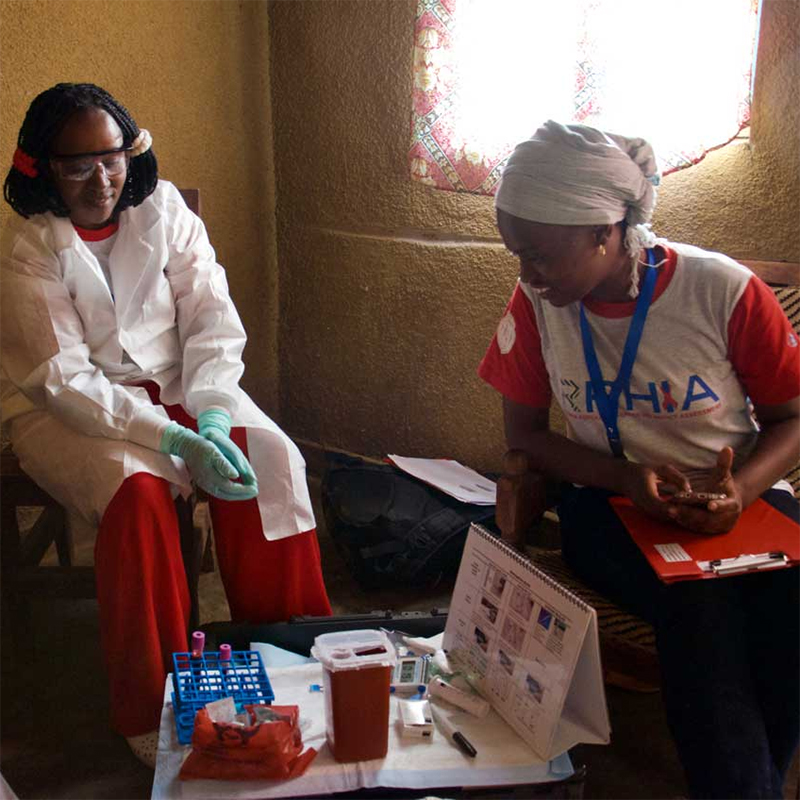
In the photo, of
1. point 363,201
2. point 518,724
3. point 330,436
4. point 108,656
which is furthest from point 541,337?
point 330,436

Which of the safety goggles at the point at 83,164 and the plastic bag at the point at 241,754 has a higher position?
the safety goggles at the point at 83,164

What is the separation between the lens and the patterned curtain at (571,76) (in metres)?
2.15

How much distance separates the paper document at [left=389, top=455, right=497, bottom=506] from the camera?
246 cm

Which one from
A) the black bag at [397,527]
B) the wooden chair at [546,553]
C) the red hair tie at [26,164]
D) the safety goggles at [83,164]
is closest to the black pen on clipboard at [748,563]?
the wooden chair at [546,553]

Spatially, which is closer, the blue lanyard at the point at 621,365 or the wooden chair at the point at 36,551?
the blue lanyard at the point at 621,365

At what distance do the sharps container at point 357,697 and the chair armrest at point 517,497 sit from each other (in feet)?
1.17

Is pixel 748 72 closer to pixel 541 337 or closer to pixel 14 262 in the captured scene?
pixel 541 337

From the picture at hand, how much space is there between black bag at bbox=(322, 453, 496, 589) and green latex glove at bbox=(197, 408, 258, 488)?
543 millimetres

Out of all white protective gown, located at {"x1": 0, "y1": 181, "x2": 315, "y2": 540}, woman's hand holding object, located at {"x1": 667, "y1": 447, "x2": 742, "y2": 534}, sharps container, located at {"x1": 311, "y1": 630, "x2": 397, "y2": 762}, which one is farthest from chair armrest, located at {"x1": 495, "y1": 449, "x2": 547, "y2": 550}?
white protective gown, located at {"x1": 0, "y1": 181, "x2": 315, "y2": 540}

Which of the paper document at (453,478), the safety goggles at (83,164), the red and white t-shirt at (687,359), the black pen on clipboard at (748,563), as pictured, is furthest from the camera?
the paper document at (453,478)

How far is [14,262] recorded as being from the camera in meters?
1.89

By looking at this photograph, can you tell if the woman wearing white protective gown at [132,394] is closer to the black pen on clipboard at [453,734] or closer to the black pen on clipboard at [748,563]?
the black pen on clipboard at [453,734]

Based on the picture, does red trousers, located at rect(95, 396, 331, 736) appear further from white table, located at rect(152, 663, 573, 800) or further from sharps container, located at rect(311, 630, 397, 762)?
sharps container, located at rect(311, 630, 397, 762)

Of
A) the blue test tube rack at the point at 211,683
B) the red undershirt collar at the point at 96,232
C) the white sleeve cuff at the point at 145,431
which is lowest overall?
the blue test tube rack at the point at 211,683
